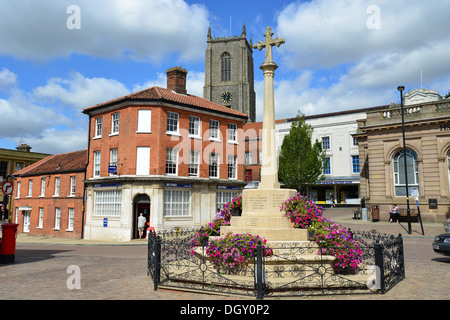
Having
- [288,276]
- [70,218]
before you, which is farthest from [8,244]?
[70,218]

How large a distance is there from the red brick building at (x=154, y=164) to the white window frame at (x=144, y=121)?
0.07 metres

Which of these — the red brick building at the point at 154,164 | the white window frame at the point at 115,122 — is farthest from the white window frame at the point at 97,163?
the white window frame at the point at 115,122

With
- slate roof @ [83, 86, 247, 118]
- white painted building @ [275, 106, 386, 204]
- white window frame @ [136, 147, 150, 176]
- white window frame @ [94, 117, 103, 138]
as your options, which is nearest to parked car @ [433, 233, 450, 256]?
white window frame @ [136, 147, 150, 176]

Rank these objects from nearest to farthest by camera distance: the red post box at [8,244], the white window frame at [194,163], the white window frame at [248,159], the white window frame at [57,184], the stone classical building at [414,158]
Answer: the red post box at [8,244], the stone classical building at [414,158], the white window frame at [194,163], the white window frame at [57,184], the white window frame at [248,159]

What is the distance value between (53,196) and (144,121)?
13.0 m

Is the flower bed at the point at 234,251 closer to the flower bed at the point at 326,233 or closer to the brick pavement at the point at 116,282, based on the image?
the brick pavement at the point at 116,282

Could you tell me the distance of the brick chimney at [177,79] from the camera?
98.9 feet

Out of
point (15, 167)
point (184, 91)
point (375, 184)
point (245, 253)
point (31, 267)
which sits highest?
point (184, 91)

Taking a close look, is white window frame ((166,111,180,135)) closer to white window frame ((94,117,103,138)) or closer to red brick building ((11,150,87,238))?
white window frame ((94,117,103,138))
